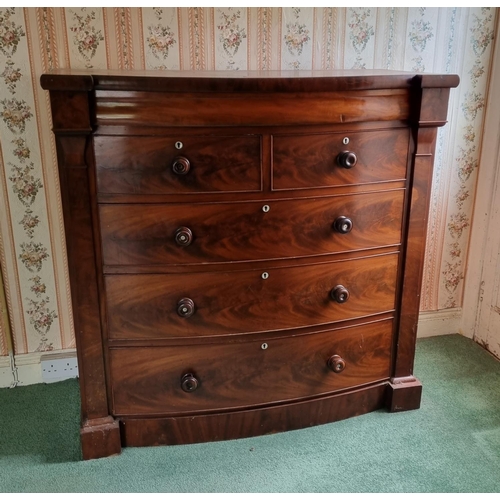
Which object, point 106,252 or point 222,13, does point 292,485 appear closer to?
point 106,252

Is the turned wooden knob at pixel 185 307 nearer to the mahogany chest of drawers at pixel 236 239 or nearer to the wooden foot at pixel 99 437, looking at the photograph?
the mahogany chest of drawers at pixel 236 239

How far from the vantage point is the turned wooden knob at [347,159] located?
1528 mm

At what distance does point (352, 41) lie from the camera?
200 cm

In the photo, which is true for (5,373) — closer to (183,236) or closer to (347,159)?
(183,236)

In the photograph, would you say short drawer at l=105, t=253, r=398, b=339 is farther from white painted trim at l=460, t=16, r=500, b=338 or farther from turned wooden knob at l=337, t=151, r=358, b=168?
white painted trim at l=460, t=16, r=500, b=338

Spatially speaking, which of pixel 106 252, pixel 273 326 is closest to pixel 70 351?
pixel 106 252

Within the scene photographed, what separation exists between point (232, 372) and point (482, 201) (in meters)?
1.37

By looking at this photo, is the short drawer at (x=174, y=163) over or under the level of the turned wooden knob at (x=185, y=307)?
over

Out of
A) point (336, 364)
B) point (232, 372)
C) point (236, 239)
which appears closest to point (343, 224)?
point (236, 239)

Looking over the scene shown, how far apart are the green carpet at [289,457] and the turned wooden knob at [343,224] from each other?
27.1 inches

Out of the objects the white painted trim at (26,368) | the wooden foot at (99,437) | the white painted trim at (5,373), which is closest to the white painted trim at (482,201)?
the wooden foot at (99,437)

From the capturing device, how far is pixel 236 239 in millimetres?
1529

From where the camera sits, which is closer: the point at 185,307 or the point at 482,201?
the point at 185,307

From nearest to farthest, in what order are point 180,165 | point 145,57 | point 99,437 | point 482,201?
1. point 180,165
2. point 99,437
3. point 145,57
4. point 482,201
